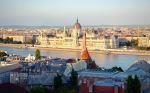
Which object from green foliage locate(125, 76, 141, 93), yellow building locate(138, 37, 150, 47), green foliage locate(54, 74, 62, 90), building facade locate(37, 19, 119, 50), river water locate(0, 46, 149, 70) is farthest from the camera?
yellow building locate(138, 37, 150, 47)

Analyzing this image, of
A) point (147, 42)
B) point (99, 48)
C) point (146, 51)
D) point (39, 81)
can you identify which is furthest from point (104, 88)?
point (147, 42)

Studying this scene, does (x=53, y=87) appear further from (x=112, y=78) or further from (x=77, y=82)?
(x=112, y=78)

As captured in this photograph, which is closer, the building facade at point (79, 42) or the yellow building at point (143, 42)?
the building facade at point (79, 42)

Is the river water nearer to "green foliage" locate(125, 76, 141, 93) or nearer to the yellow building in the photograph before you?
the yellow building

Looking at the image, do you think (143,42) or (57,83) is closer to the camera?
(57,83)

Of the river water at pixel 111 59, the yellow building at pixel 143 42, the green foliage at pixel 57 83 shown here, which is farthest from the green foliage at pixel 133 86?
the yellow building at pixel 143 42

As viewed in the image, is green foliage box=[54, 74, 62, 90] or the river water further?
the river water

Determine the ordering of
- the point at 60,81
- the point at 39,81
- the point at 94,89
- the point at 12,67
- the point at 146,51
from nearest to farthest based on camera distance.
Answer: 1. the point at 94,89
2. the point at 60,81
3. the point at 39,81
4. the point at 12,67
5. the point at 146,51

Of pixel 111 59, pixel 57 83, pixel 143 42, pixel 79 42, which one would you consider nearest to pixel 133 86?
pixel 57 83

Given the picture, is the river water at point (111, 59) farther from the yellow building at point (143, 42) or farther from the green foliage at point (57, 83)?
the green foliage at point (57, 83)

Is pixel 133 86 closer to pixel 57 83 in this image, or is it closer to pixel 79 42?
pixel 57 83

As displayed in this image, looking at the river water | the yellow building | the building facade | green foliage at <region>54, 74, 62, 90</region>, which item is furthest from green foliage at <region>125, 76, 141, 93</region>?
the yellow building
